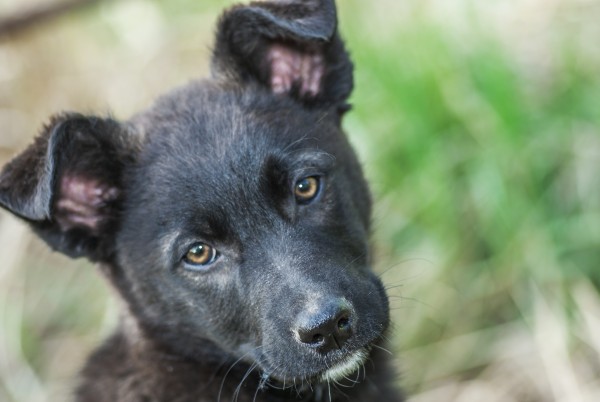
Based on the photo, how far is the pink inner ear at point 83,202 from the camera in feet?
12.7

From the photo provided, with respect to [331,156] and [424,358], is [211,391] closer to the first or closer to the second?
[331,156]

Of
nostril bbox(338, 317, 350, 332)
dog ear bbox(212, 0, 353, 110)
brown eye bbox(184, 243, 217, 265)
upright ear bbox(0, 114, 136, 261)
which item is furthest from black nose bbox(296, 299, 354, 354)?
dog ear bbox(212, 0, 353, 110)

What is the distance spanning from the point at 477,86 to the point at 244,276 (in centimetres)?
294

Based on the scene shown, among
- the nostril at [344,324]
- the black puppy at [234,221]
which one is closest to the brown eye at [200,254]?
the black puppy at [234,221]

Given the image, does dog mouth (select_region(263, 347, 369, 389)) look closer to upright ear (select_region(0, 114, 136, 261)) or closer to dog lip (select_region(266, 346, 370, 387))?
dog lip (select_region(266, 346, 370, 387))

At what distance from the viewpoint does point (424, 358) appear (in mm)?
5441

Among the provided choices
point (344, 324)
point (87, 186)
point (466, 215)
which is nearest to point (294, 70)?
point (87, 186)

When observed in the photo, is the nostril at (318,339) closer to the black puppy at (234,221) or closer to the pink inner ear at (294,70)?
the black puppy at (234,221)

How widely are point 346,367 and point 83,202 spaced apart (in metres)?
1.39

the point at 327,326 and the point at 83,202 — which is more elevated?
the point at 83,202

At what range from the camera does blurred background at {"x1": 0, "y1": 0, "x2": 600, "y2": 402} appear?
17.2 feet

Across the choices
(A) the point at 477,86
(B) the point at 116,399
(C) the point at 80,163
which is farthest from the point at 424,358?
(C) the point at 80,163

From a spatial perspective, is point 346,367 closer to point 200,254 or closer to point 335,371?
point 335,371

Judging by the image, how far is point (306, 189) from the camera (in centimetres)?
370
